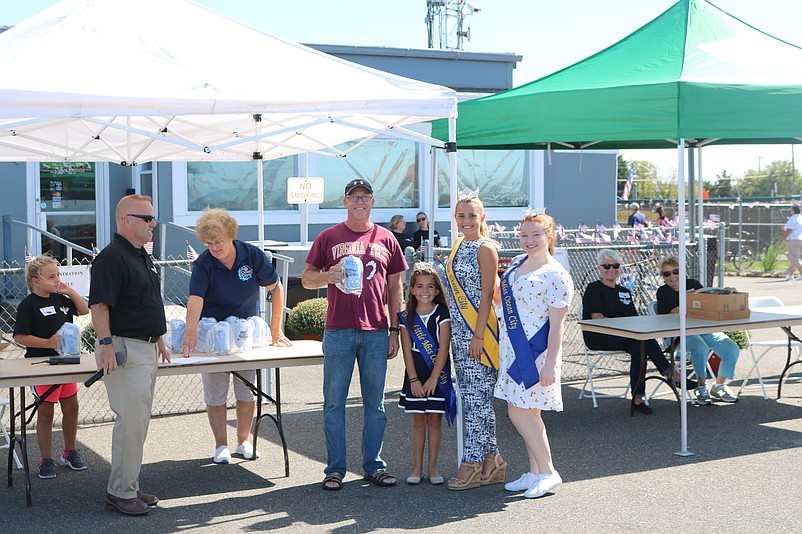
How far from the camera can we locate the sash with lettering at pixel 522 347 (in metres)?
5.77

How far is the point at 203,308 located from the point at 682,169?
10.9ft

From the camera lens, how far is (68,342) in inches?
252

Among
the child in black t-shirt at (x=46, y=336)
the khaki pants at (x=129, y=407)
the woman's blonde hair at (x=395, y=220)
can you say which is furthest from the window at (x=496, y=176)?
the khaki pants at (x=129, y=407)

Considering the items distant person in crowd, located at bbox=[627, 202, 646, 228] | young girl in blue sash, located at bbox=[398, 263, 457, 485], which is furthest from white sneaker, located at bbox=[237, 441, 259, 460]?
distant person in crowd, located at bbox=[627, 202, 646, 228]

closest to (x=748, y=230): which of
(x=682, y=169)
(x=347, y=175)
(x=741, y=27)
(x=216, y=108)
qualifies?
(x=347, y=175)

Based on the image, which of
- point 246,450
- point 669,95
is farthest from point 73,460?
point 669,95

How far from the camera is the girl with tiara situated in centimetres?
598

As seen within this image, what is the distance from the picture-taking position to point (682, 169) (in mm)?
6637

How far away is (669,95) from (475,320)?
2149 millimetres

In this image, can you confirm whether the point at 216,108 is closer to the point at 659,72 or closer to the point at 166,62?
the point at 166,62

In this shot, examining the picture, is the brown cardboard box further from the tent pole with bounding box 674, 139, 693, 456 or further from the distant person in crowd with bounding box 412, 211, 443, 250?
the distant person in crowd with bounding box 412, 211, 443, 250

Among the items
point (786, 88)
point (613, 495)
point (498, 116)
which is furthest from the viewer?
point (498, 116)

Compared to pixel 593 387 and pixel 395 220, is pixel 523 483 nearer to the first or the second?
pixel 593 387

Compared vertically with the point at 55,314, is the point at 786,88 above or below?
above
